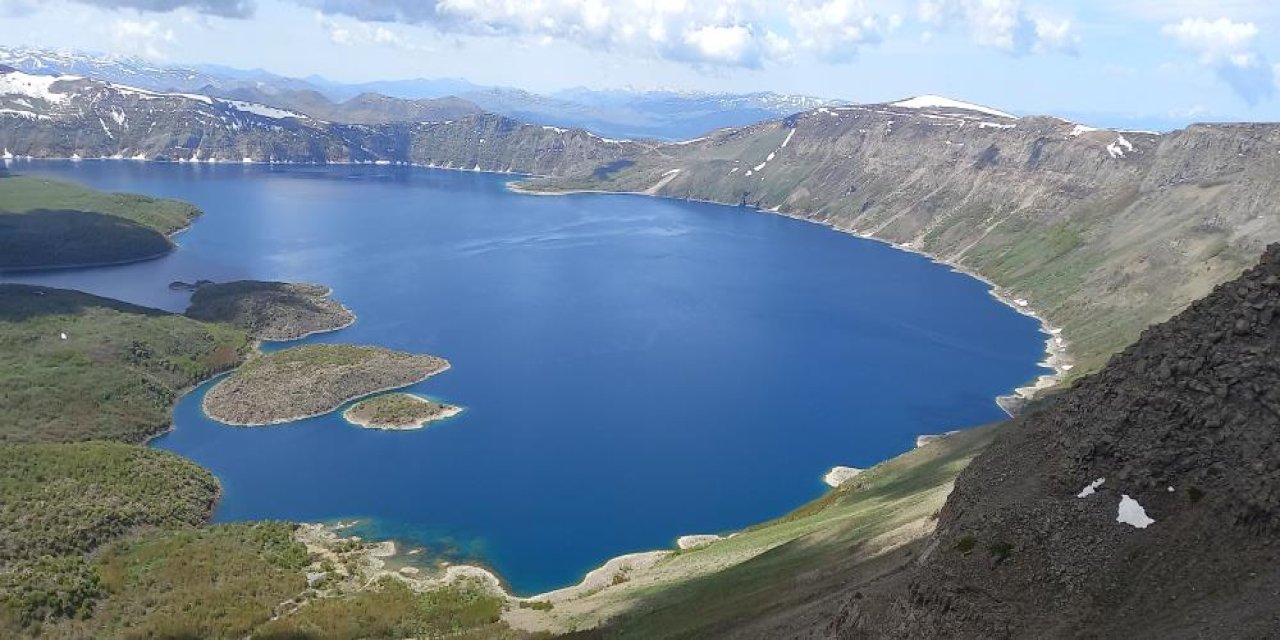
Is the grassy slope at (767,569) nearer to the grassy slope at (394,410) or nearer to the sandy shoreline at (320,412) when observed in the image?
the grassy slope at (394,410)

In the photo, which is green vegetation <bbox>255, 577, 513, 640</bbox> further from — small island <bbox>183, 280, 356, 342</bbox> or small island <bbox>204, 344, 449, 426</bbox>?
small island <bbox>183, 280, 356, 342</bbox>

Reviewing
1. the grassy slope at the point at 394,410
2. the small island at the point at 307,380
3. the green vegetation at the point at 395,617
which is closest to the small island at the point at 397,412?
the grassy slope at the point at 394,410

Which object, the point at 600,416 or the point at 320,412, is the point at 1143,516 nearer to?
the point at 600,416

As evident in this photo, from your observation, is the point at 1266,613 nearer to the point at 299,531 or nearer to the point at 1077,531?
the point at 1077,531

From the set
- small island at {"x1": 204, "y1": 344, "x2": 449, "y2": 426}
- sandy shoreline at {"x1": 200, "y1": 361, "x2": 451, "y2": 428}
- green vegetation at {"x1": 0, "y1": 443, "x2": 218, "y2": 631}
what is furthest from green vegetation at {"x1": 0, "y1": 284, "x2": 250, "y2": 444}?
green vegetation at {"x1": 0, "y1": 443, "x2": 218, "y2": 631}

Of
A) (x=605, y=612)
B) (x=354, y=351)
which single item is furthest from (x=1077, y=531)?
(x=354, y=351)
